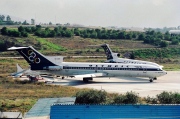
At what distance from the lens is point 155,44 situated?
120m

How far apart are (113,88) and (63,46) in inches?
2357

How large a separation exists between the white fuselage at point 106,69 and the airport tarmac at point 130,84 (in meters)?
1.33

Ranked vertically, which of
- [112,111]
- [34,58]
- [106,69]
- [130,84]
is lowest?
[130,84]

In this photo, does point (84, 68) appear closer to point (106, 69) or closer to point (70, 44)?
point (106, 69)

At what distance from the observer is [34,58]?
181 feet

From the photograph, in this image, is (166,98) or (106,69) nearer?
(166,98)

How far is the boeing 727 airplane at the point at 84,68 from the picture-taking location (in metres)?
55.0

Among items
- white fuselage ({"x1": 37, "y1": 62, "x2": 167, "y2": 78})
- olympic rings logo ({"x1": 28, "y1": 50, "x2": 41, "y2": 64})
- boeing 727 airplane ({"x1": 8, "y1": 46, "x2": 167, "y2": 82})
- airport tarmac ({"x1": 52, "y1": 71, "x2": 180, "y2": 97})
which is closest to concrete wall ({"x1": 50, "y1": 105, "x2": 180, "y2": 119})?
airport tarmac ({"x1": 52, "y1": 71, "x2": 180, "y2": 97})

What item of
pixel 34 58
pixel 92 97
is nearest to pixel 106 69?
pixel 34 58

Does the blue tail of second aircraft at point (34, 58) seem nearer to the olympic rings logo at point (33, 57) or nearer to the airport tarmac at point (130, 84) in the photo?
the olympic rings logo at point (33, 57)

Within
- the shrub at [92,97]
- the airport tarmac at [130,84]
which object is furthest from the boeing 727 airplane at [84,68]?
the shrub at [92,97]

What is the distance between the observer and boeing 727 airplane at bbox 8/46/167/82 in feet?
181

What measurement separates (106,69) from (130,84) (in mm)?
4552

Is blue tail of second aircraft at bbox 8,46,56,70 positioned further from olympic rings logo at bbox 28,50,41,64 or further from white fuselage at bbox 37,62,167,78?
white fuselage at bbox 37,62,167,78
